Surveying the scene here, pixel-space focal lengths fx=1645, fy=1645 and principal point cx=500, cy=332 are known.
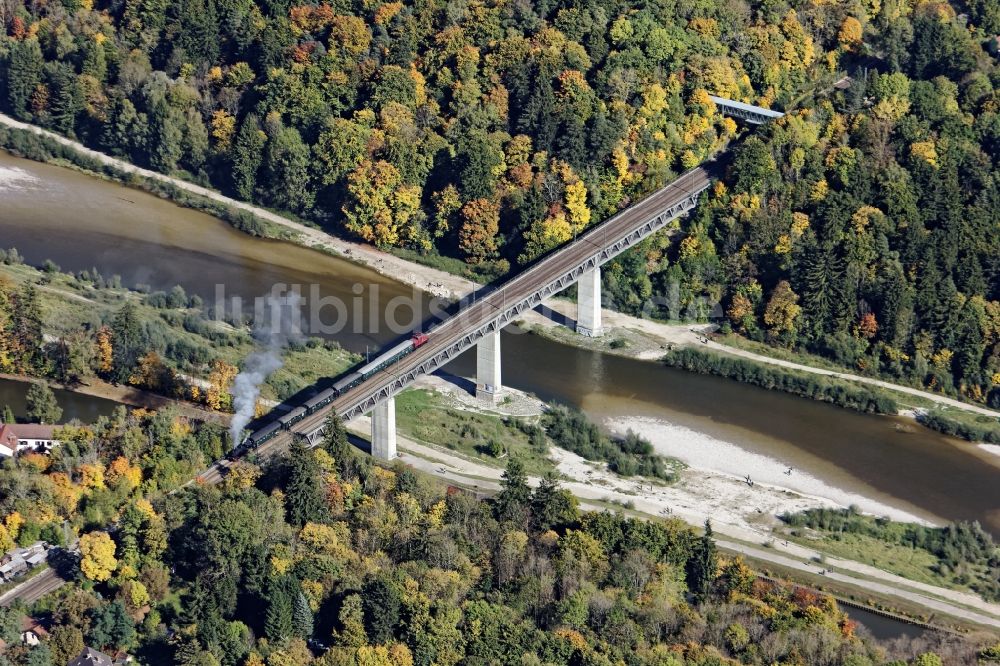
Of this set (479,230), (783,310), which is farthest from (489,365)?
(783,310)

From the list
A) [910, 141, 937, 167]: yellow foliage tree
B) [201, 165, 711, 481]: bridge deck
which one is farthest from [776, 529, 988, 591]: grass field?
[910, 141, 937, 167]: yellow foliage tree

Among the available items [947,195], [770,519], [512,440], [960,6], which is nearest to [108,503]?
[512,440]

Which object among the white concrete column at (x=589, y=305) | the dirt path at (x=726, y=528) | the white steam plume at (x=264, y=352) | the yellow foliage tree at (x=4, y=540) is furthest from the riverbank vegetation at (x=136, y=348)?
the yellow foliage tree at (x=4, y=540)

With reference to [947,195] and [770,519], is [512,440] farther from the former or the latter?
[947,195]

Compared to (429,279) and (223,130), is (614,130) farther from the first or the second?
(223,130)

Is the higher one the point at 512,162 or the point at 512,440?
the point at 512,162

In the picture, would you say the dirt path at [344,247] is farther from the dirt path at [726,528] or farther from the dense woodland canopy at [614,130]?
the dirt path at [726,528]

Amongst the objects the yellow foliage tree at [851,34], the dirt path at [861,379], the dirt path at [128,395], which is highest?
the yellow foliage tree at [851,34]
